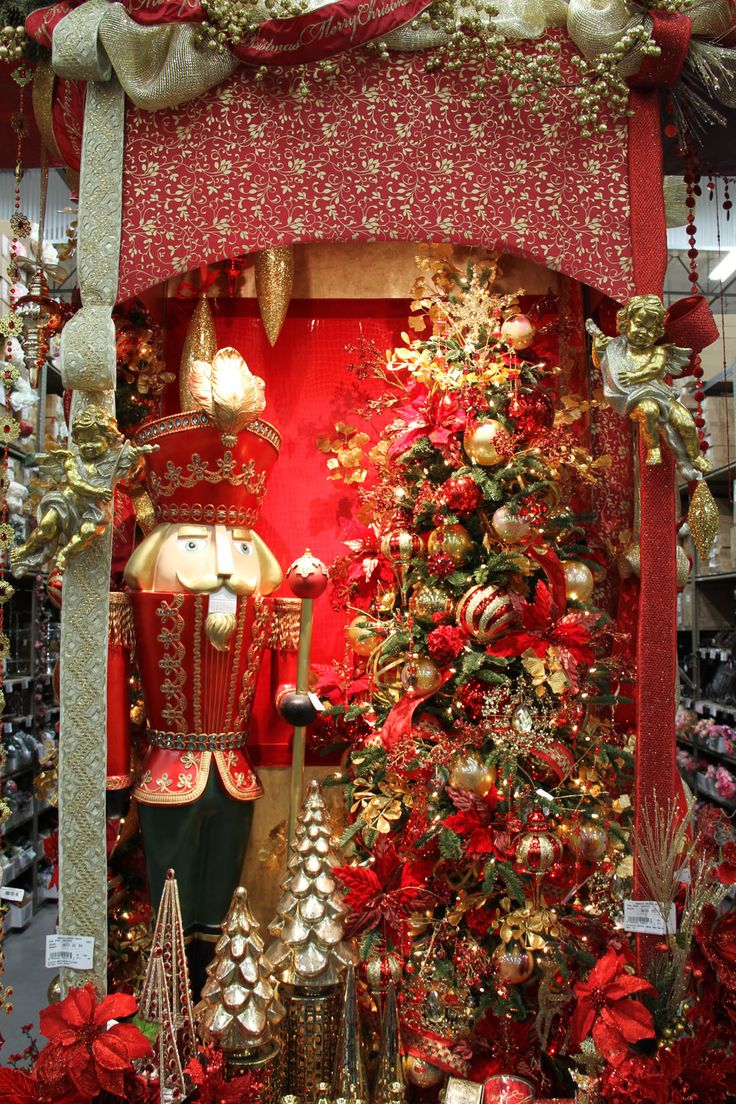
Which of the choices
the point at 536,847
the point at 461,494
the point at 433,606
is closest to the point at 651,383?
the point at 461,494

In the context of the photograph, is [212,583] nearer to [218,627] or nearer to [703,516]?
[218,627]

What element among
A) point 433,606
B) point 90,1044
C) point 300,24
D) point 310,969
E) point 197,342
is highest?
point 300,24

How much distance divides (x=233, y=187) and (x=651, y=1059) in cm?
267

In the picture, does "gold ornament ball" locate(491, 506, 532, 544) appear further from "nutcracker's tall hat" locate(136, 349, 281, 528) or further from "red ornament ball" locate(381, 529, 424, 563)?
"nutcracker's tall hat" locate(136, 349, 281, 528)

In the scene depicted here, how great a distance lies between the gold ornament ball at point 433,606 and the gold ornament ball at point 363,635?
0.22 metres

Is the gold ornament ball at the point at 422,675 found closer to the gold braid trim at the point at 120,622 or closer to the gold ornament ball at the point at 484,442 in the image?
the gold ornament ball at the point at 484,442

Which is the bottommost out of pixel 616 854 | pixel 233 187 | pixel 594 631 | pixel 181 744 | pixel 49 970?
pixel 49 970

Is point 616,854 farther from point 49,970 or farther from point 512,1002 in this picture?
point 49,970

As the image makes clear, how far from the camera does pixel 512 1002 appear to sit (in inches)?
111

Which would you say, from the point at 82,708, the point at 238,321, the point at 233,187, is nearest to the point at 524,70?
the point at 233,187

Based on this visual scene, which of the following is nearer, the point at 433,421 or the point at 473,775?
the point at 473,775

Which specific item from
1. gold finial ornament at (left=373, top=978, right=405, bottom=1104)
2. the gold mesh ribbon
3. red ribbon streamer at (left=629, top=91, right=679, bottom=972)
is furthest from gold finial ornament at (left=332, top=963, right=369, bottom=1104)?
the gold mesh ribbon

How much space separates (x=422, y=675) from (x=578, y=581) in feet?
2.11

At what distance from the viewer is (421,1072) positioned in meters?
2.90
